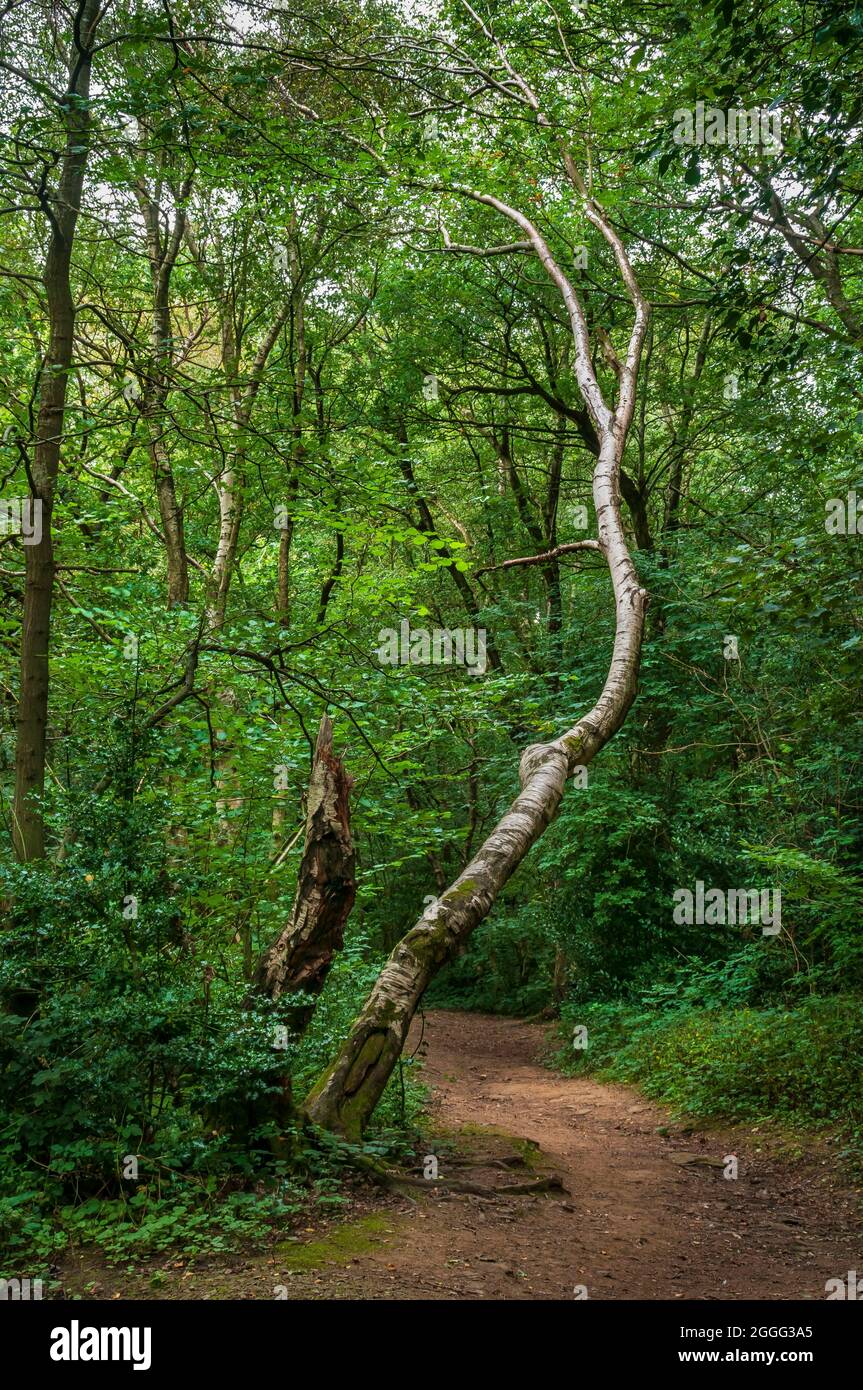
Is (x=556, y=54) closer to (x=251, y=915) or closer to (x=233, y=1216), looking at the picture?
(x=251, y=915)

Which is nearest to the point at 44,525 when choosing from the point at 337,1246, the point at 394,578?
the point at 337,1246

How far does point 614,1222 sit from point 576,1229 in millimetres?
485

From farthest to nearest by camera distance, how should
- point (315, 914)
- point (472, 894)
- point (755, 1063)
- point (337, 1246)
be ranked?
point (755, 1063)
point (472, 894)
point (315, 914)
point (337, 1246)

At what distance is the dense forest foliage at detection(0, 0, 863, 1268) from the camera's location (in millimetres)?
4918

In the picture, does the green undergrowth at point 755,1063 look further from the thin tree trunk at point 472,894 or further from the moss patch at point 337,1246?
the moss patch at point 337,1246

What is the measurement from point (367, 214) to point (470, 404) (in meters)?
7.30

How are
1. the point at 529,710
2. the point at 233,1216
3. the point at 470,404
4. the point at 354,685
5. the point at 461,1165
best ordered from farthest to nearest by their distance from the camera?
the point at 470,404
the point at 529,710
the point at 354,685
the point at 461,1165
the point at 233,1216

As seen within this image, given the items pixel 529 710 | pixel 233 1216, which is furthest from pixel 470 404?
pixel 233 1216

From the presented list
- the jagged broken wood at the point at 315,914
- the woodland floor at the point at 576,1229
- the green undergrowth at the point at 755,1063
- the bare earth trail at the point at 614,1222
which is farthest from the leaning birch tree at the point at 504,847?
the green undergrowth at the point at 755,1063

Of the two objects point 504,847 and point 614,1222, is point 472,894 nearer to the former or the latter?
point 504,847

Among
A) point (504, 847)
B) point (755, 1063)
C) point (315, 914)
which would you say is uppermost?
point (504, 847)

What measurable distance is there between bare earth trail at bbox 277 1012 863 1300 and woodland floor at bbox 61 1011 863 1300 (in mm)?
15

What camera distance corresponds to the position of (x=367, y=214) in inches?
482

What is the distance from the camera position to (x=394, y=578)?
11695 millimetres
